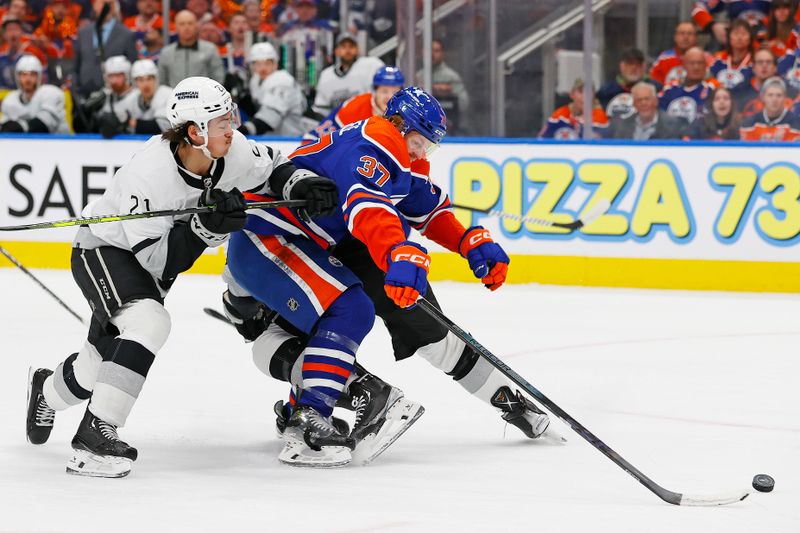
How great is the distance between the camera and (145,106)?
823 cm

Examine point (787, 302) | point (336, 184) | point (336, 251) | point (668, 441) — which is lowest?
point (787, 302)

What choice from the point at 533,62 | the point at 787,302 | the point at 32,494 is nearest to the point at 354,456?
the point at 32,494

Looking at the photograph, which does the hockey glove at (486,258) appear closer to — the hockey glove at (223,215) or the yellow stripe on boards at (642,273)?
the hockey glove at (223,215)

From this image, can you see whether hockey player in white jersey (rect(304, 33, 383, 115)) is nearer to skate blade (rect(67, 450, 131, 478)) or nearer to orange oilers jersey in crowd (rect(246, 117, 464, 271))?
orange oilers jersey in crowd (rect(246, 117, 464, 271))

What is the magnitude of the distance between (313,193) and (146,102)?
503cm

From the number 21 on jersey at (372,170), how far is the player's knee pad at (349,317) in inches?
11.7

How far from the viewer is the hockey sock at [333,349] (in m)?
3.41

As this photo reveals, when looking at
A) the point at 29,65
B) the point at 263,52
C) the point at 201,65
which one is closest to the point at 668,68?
the point at 263,52

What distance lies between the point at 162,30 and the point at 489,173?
270 cm

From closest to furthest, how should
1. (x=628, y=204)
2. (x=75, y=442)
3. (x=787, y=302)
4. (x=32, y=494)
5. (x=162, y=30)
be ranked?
(x=32, y=494), (x=75, y=442), (x=787, y=302), (x=628, y=204), (x=162, y=30)

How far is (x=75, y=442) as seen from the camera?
3314mm

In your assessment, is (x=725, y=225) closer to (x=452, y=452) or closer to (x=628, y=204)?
(x=628, y=204)

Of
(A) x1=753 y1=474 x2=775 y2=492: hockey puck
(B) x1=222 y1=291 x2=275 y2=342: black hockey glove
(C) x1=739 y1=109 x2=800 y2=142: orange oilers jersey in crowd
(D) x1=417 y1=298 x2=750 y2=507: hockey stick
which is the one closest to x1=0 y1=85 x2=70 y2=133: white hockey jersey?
(C) x1=739 y1=109 x2=800 y2=142: orange oilers jersey in crowd

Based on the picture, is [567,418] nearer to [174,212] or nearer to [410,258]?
[410,258]
